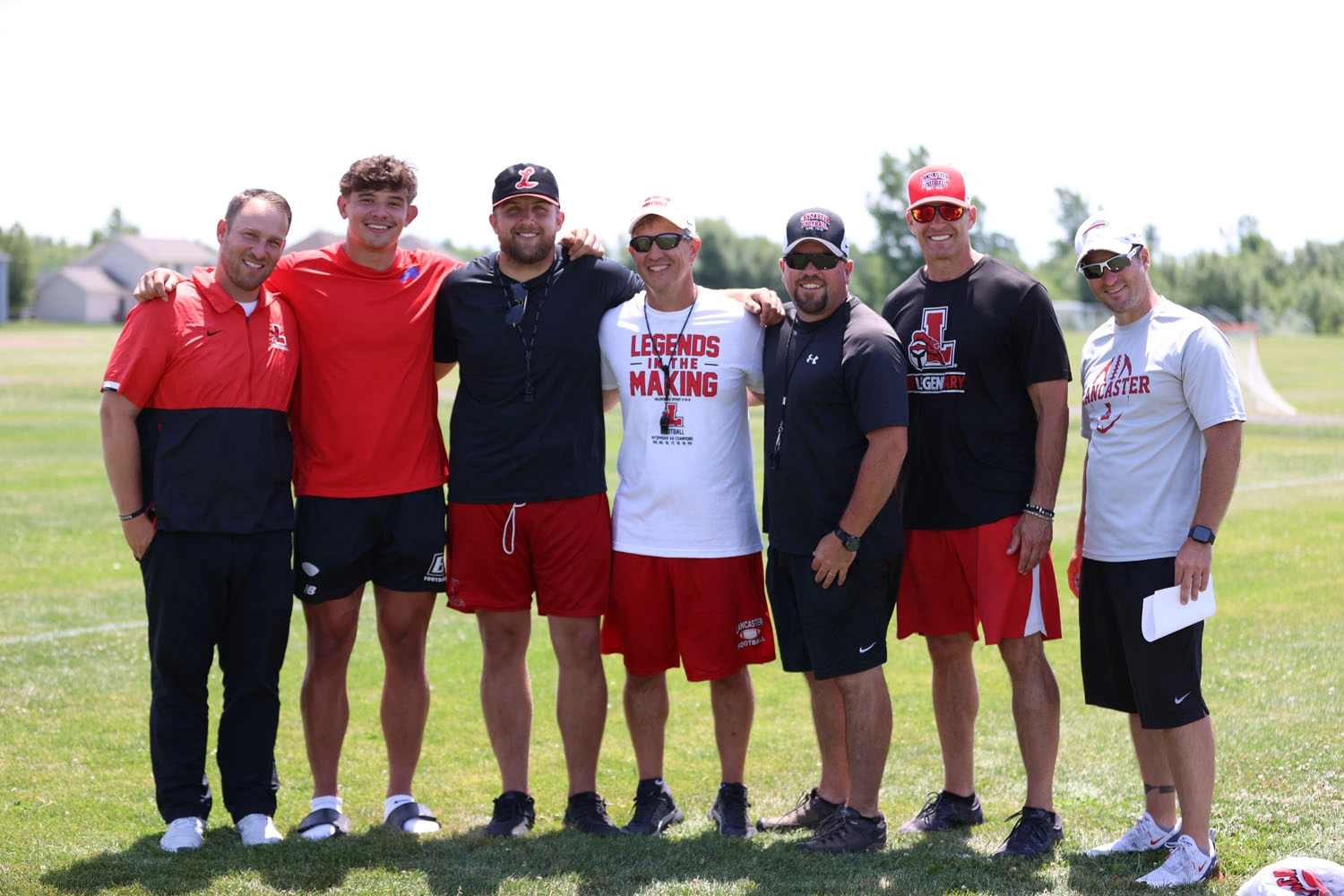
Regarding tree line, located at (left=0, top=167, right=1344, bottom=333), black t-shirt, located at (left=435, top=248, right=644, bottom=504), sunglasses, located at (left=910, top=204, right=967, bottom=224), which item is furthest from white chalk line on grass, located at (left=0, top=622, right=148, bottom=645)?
tree line, located at (left=0, top=167, right=1344, bottom=333)

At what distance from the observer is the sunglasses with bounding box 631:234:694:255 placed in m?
5.05

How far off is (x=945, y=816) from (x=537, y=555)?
6.55 feet

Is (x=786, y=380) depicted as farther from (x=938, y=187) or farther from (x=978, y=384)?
(x=938, y=187)

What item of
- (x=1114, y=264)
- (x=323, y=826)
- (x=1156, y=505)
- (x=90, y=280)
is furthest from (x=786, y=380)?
(x=90, y=280)

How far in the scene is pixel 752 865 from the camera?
4.63 meters

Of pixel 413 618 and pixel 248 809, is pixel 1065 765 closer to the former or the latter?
pixel 413 618

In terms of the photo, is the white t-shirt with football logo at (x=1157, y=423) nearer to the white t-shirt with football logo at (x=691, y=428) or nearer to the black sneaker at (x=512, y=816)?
the white t-shirt with football logo at (x=691, y=428)

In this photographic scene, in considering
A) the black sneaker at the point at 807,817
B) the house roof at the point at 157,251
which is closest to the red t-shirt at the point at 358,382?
the black sneaker at the point at 807,817

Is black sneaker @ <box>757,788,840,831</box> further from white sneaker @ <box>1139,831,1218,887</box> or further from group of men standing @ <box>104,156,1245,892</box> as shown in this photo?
white sneaker @ <box>1139,831,1218,887</box>

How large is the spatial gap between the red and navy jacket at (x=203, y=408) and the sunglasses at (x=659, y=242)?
151 cm

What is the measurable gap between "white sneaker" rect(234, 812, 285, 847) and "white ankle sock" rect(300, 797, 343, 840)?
112 millimetres

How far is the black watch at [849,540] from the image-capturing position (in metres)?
4.68

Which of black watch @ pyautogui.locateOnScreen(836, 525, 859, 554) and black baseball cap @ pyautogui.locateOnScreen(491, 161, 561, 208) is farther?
black baseball cap @ pyautogui.locateOnScreen(491, 161, 561, 208)

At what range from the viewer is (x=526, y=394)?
203 inches
